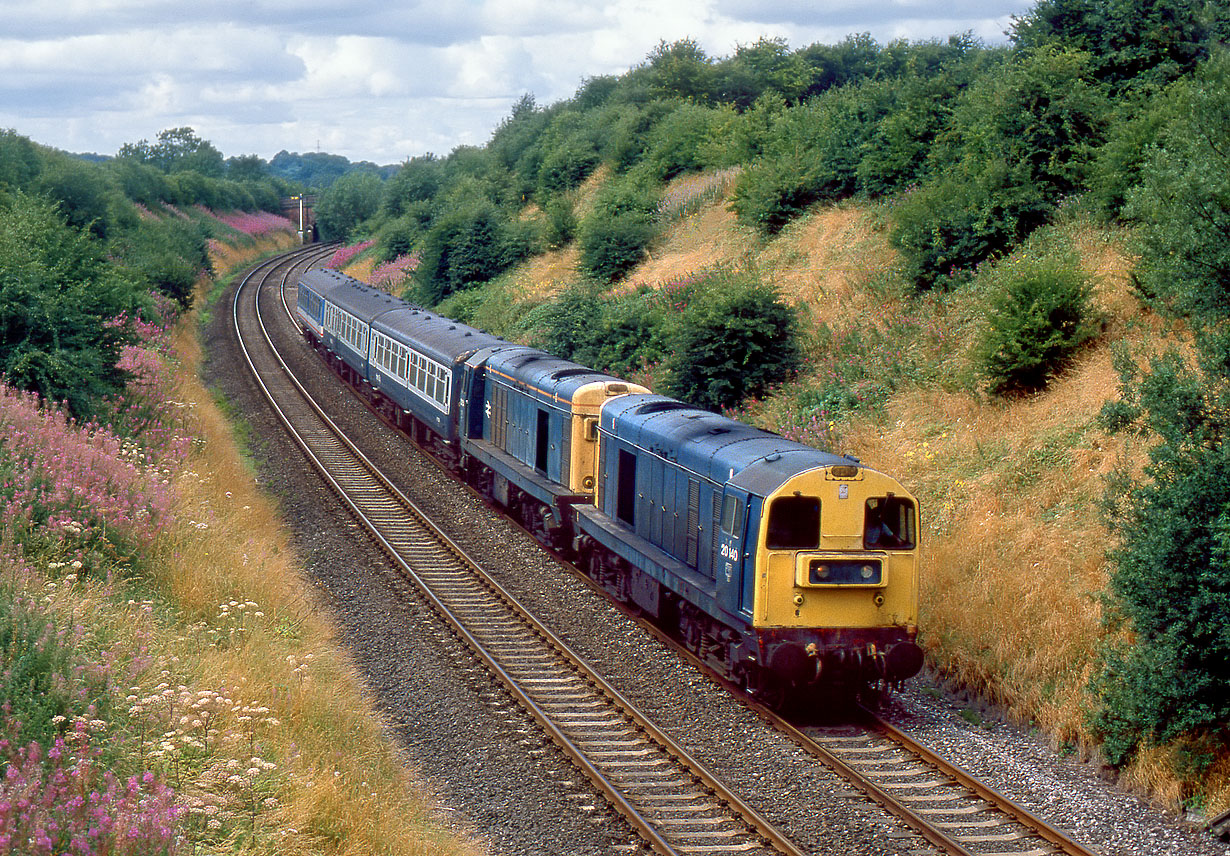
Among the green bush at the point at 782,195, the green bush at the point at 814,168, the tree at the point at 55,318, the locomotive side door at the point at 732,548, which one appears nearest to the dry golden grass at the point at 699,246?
the green bush at the point at 782,195

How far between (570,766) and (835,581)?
340cm

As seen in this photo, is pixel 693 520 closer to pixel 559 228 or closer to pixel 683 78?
pixel 559 228

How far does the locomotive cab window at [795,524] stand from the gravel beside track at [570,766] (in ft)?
6.52

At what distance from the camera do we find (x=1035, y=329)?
18266mm

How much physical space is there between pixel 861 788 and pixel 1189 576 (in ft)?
11.9

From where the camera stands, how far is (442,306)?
48.3 metres

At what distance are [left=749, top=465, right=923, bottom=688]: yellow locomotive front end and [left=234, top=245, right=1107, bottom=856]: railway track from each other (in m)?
0.74

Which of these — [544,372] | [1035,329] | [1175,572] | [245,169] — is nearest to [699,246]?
[544,372]

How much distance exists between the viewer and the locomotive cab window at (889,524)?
12125 millimetres

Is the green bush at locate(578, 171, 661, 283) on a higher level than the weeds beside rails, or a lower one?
higher

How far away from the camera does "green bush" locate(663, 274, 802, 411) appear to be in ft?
77.1

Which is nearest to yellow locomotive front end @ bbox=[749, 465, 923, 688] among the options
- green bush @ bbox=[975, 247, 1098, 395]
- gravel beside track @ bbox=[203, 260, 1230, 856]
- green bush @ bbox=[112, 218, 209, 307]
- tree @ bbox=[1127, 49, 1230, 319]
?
gravel beside track @ bbox=[203, 260, 1230, 856]

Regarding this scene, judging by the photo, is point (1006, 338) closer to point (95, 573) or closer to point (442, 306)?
point (95, 573)

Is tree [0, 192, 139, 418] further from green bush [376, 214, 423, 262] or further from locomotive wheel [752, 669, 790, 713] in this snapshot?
green bush [376, 214, 423, 262]
